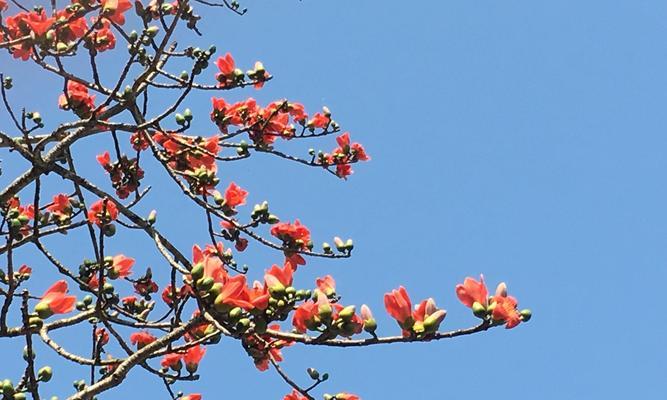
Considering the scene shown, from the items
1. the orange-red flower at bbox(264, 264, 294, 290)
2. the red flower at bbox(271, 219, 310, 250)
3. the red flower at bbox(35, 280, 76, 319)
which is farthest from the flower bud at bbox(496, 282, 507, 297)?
the red flower at bbox(271, 219, 310, 250)

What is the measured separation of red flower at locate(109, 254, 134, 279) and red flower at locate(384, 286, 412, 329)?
1669 mm

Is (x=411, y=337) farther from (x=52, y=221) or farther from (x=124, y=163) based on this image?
(x=124, y=163)

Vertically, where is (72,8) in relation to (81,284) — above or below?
above

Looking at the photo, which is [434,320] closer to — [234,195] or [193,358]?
[193,358]

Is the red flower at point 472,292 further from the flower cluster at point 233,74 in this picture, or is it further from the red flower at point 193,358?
the flower cluster at point 233,74

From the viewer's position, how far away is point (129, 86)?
3645mm

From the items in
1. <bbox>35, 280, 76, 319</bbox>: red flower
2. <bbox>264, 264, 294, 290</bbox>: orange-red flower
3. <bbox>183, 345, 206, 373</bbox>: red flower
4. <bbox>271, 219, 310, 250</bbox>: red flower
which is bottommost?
<bbox>264, 264, 294, 290</bbox>: orange-red flower

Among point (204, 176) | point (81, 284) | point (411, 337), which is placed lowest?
point (411, 337)

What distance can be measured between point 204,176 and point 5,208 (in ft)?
3.13

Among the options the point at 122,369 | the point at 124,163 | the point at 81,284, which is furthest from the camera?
the point at 124,163

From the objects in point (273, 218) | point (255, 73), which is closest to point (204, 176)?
point (273, 218)

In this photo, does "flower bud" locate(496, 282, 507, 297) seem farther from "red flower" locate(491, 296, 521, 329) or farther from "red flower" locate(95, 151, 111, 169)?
"red flower" locate(95, 151, 111, 169)

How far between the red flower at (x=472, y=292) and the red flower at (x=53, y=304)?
4.01 ft

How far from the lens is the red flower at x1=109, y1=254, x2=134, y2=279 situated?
3303mm
